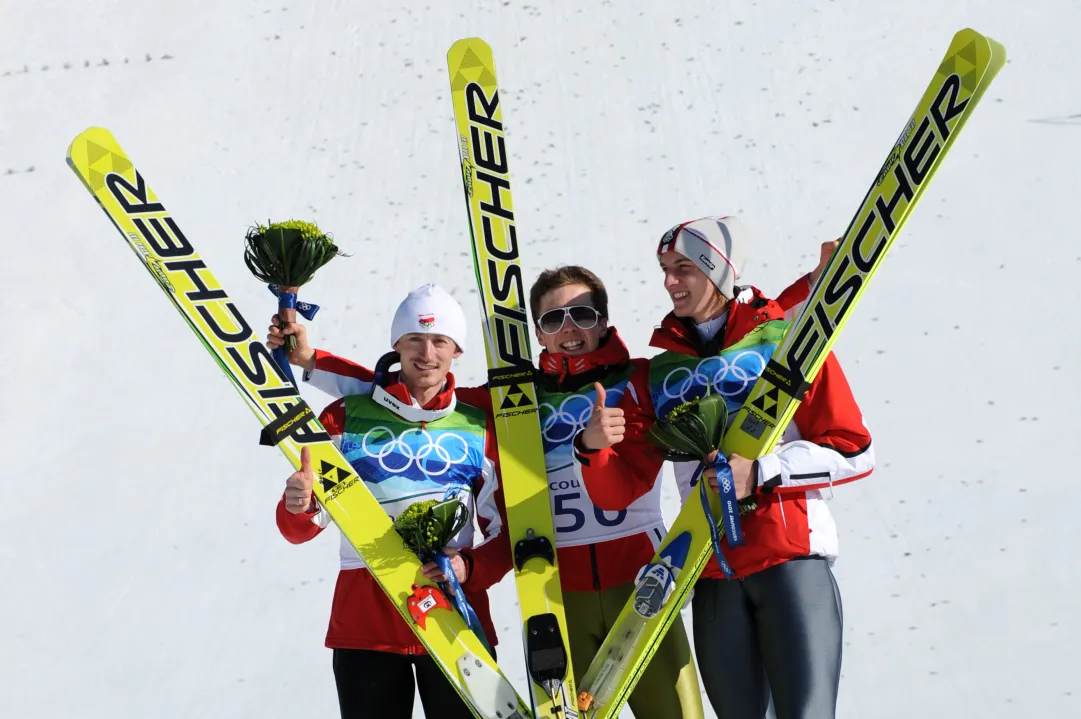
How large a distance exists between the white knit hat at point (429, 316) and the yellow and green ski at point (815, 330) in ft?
2.51

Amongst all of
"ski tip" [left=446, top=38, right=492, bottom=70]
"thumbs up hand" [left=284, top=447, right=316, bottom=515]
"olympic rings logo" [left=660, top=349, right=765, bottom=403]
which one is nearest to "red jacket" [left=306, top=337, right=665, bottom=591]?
"olympic rings logo" [left=660, top=349, right=765, bottom=403]

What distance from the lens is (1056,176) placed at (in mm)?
6910

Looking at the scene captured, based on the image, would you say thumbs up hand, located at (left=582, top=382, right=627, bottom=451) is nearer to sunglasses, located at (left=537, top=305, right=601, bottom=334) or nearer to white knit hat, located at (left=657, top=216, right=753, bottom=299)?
sunglasses, located at (left=537, top=305, right=601, bottom=334)

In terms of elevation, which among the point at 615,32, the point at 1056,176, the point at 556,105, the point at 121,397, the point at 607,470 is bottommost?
the point at 607,470

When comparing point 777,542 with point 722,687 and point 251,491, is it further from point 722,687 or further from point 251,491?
point 251,491

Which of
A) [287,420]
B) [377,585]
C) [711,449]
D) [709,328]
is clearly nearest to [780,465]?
[711,449]

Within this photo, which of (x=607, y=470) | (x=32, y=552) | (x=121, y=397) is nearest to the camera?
(x=607, y=470)

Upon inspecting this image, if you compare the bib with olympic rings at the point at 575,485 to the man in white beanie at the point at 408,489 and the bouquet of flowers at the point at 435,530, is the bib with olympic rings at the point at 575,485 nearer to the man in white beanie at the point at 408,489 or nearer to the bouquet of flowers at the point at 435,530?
the man in white beanie at the point at 408,489

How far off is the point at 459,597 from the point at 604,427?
60cm

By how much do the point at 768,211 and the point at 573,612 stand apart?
4.46 m

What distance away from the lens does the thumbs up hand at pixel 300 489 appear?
2.77 m

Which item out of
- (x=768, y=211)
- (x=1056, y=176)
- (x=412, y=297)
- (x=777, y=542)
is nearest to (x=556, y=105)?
(x=768, y=211)

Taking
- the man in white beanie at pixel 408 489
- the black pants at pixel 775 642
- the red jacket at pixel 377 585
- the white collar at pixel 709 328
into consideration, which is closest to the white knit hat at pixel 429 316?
the man in white beanie at pixel 408 489

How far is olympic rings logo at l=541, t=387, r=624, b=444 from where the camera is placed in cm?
297
